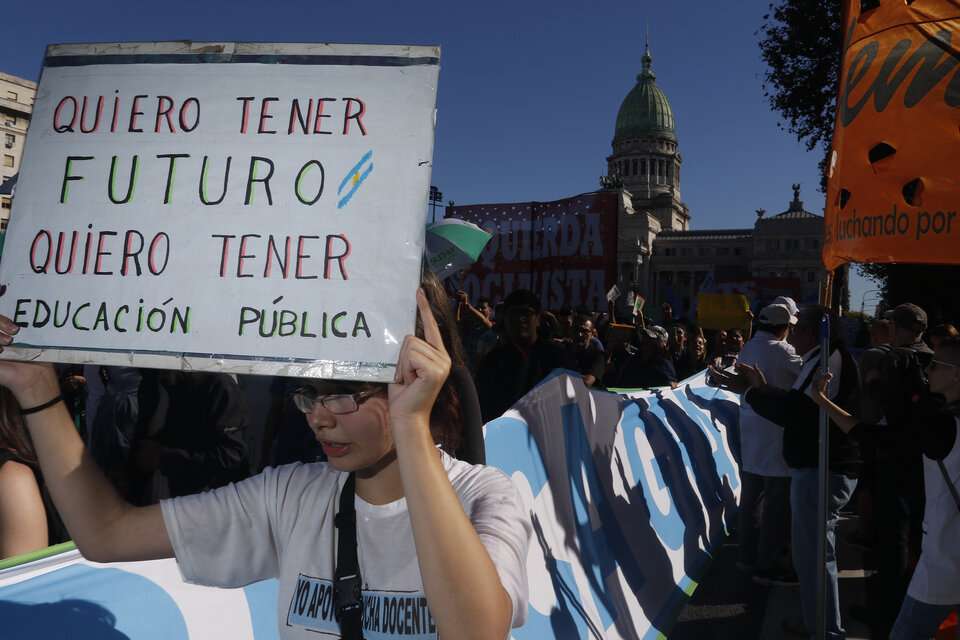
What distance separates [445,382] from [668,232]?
10184 cm

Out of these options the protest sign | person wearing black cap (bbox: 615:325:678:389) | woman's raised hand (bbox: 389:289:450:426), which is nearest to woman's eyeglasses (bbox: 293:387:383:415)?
woman's raised hand (bbox: 389:289:450:426)

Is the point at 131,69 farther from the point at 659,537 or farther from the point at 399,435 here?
the point at 659,537

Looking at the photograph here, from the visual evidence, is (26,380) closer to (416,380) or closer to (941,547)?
(416,380)

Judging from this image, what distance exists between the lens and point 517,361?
5.02 metres

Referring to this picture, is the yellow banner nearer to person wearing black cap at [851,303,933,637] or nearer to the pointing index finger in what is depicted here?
person wearing black cap at [851,303,933,637]

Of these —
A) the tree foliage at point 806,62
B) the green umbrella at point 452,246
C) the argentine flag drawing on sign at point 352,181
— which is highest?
the tree foliage at point 806,62

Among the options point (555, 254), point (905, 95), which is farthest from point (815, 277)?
point (905, 95)

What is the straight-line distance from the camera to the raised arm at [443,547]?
45.3 inches

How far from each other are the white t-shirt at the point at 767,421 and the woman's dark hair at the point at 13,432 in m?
4.37

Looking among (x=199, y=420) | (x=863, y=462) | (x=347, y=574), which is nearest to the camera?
(x=347, y=574)

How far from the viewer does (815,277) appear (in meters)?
85.8

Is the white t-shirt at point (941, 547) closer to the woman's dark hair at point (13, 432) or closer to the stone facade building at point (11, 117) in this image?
the woman's dark hair at point (13, 432)

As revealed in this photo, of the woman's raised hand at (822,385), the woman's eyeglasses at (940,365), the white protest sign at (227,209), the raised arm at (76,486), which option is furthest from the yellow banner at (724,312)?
the raised arm at (76,486)

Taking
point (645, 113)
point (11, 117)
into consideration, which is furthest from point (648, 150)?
point (11, 117)
